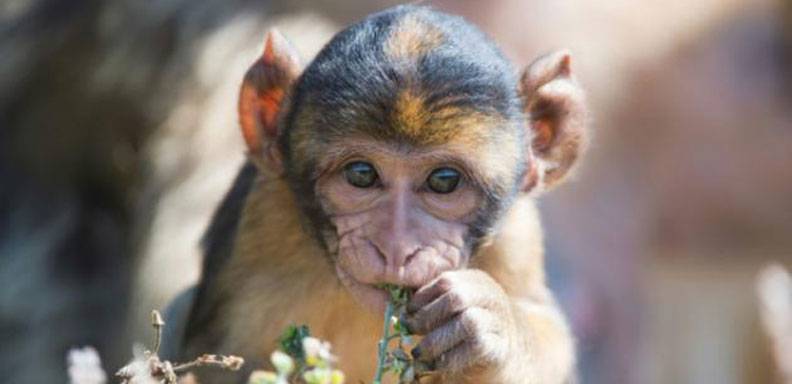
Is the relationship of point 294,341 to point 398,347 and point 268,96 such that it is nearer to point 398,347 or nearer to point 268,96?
point 398,347

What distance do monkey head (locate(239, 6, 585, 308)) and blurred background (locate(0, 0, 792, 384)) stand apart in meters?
2.35

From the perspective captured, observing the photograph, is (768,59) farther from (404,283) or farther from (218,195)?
(404,283)

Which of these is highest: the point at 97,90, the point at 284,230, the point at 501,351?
A: the point at 97,90

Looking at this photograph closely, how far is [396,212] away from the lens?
3.73 m

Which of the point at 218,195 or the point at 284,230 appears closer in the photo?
the point at 284,230

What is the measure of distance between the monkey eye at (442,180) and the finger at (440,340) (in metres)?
0.34

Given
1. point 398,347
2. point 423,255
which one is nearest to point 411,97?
point 423,255

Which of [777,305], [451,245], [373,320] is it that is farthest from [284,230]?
[777,305]

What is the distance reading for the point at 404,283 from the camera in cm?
357

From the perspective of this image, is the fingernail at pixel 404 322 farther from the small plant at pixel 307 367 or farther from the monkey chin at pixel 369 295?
the small plant at pixel 307 367

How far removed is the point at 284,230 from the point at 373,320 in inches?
15.6

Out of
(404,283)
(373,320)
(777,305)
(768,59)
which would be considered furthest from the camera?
(768,59)

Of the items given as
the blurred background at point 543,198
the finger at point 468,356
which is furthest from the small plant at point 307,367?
the blurred background at point 543,198

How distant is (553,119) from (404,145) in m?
0.70
